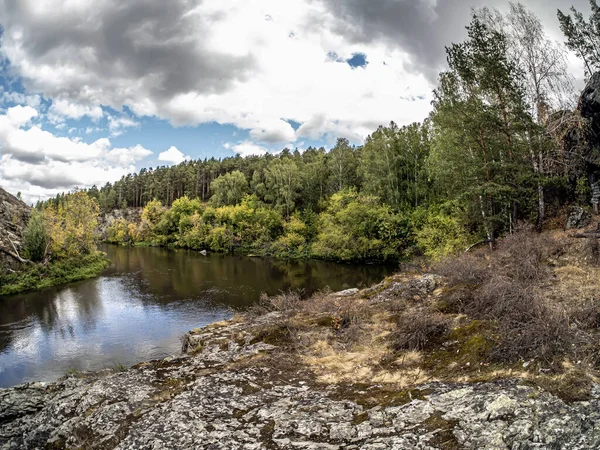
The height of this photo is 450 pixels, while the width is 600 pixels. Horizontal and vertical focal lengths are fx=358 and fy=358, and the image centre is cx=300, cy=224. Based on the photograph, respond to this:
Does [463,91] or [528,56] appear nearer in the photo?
[528,56]

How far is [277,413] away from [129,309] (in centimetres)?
2747

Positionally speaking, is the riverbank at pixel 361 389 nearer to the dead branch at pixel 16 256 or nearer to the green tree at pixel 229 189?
the dead branch at pixel 16 256

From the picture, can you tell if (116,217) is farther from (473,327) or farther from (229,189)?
(473,327)

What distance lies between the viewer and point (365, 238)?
2068 inches

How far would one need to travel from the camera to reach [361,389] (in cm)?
855

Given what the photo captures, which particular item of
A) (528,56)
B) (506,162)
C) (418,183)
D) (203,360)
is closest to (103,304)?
(203,360)

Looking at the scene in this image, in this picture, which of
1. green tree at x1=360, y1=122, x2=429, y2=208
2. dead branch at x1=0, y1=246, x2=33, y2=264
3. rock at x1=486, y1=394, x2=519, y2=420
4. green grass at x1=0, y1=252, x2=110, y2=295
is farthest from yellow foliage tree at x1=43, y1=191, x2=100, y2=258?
rock at x1=486, y1=394, x2=519, y2=420

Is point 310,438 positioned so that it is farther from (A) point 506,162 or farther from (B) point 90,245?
(B) point 90,245

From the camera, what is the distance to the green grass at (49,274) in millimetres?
39625

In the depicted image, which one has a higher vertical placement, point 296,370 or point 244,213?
point 244,213

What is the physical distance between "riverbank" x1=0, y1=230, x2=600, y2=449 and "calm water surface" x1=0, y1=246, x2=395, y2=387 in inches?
299

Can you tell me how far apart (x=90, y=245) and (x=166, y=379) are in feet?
175

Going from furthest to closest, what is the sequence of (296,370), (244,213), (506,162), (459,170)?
(244,213) < (459,170) < (506,162) < (296,370)

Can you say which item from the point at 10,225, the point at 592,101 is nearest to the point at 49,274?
the point at 10,225
